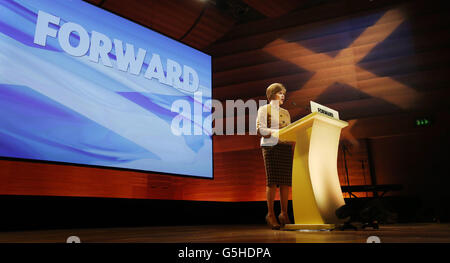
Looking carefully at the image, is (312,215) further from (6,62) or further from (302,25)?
(302,25)

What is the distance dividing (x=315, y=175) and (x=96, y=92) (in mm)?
1923

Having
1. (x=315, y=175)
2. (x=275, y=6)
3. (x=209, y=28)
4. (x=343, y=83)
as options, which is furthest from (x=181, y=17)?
(x=315, y=175)

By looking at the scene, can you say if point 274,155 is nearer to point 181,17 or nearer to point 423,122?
point 423,122

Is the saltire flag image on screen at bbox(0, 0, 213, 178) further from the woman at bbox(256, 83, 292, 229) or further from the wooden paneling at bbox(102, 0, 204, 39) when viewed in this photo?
the woman at bbox(256, 83, 292, 229)

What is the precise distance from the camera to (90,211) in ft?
9.80

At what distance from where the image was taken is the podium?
2035 millimetres

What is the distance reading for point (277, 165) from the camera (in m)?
2.45

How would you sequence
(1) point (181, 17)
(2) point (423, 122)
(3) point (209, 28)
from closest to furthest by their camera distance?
1. (2) point (423, 122)
2. (1) point (181, 17)
3. (3) point (209, 28)

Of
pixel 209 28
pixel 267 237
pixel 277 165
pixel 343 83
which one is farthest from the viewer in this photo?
pixel 209 28

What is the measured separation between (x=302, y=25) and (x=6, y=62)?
12.4 feet

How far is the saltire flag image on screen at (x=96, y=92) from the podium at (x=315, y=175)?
4.93 ft

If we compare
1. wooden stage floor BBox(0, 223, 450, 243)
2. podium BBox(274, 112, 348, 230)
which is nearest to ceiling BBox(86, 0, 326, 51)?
podium BBox(274, 112, 348, 230)

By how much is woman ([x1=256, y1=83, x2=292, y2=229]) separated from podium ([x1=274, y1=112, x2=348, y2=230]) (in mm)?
219

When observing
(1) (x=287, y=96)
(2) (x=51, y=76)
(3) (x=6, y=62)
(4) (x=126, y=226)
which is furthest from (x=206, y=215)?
(3) (x=6, y=62)
